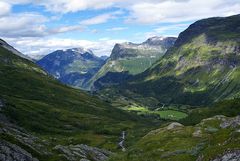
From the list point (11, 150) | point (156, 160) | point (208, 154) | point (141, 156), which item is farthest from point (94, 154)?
point (208, 154)

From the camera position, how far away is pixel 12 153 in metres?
106

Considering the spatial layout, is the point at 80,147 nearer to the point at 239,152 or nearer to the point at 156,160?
the point at 156,160

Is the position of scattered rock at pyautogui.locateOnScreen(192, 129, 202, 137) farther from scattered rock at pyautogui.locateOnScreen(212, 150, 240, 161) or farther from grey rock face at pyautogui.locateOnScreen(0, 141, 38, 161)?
scattered rock at pyautogui.locateOnScreen(212, 150, 240, 161)

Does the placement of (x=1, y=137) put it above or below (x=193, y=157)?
above

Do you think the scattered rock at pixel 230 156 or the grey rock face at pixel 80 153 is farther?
the grey rock face at pixel 80 153

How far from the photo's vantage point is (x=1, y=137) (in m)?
114

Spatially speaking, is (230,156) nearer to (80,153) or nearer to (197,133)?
(197,133)

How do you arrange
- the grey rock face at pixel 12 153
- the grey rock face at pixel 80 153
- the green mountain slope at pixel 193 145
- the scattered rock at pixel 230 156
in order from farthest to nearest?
the grey rock face at pixel 80 153 < the grey rock face at pixel 12 153 < the green mountain slope at pixel 193 145 < the scattered rock at pixel 230 156

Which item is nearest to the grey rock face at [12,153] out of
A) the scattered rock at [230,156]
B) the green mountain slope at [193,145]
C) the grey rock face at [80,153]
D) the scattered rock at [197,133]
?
the grey rock face at [80,153]

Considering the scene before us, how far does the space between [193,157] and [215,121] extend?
86.3 meters

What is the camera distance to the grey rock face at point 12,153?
103 m

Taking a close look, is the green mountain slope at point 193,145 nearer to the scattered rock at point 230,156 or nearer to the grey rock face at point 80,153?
the scattered rock at point 230,156

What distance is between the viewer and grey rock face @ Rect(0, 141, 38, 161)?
103 m

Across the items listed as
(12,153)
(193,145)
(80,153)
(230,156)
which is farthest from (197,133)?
(12,153)
